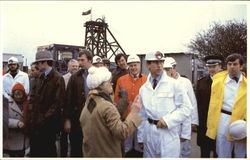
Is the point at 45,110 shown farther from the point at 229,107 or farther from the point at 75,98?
the point at 229,107

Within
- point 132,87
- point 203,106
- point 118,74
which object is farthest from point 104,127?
point 118,74

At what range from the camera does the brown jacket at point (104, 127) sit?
8.09 ft

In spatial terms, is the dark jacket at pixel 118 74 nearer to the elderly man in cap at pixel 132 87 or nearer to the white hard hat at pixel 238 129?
the elderly man in cap at pixel 132 87

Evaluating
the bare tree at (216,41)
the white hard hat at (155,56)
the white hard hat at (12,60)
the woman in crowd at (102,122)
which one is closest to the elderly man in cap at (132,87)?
the white hard hat at (155,56)

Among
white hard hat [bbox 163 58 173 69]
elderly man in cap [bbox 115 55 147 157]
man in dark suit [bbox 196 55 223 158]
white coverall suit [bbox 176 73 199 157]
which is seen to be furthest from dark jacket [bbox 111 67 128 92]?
man in dark suit [bbox 196 55 223 158]

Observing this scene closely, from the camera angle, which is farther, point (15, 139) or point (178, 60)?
point (178, 60)

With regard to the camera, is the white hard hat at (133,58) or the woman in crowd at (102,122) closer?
the woman in crowd at (102,122)

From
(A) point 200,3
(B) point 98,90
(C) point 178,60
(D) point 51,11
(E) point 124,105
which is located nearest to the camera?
(B) point 98,90

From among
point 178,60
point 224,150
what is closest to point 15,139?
point 224,150

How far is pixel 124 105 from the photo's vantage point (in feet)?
9.55

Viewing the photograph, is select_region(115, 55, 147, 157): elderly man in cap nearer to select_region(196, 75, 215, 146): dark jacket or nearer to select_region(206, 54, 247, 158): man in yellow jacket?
select_region(196, 75, 215, 146): dark jacket

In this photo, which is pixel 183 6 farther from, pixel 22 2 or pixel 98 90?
pixel 22 2

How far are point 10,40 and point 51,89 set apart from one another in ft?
2.22

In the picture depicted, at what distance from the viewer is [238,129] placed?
3000 mm
